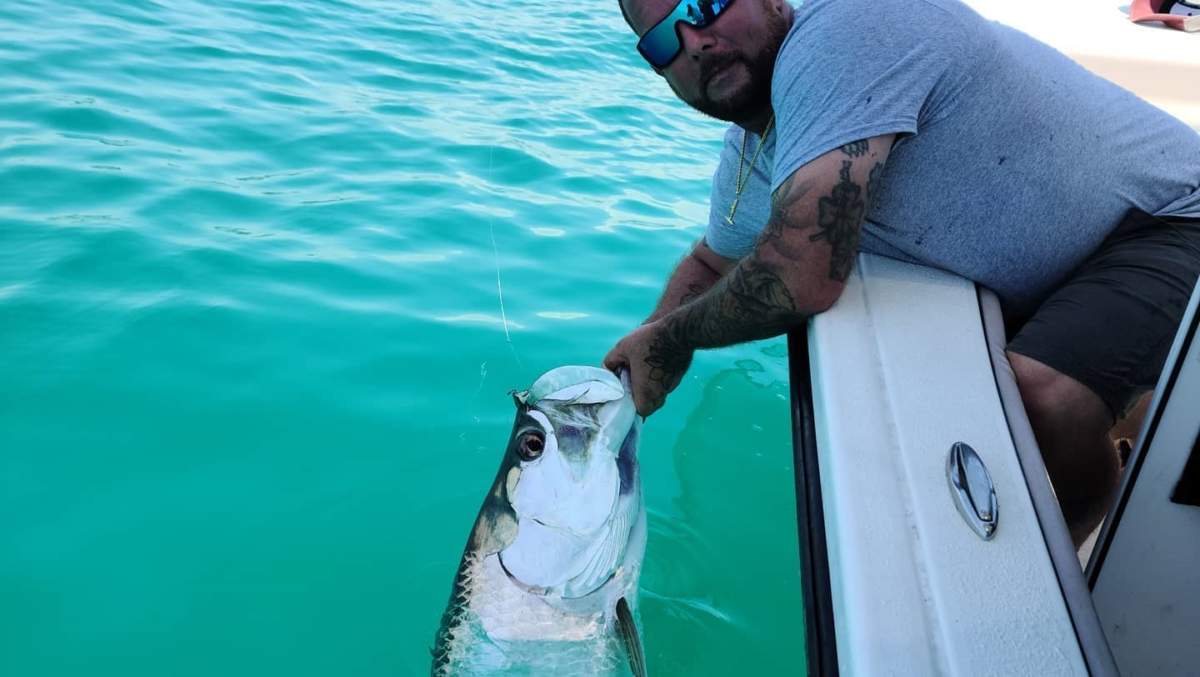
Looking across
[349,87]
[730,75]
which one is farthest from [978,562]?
[349,87]

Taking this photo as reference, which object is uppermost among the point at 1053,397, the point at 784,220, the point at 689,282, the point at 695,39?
the point at 695,39

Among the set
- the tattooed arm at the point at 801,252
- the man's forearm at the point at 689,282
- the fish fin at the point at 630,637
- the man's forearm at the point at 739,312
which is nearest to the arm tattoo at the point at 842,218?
the tattooed arm at the point at 801,252

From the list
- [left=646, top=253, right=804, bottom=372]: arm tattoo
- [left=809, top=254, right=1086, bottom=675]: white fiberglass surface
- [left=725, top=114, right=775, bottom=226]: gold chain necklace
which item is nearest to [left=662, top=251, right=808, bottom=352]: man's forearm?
[left=646, top=253, right=804, bottom=372]: arm tattoo

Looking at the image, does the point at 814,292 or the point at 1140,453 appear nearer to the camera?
the point at 1140,453

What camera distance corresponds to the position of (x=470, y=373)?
12.5 feet

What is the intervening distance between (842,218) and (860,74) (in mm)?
283

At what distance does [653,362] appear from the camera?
243 centimetres

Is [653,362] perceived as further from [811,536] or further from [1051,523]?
[1051,523]

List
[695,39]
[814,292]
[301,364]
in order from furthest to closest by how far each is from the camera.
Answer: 1. [301,364]
2. [695,39]
3. [814,292]

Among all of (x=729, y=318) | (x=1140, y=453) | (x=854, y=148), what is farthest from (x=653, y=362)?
(x=1140, y=453)

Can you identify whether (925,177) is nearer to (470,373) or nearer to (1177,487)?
(1177,487)

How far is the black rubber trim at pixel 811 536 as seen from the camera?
142 cm

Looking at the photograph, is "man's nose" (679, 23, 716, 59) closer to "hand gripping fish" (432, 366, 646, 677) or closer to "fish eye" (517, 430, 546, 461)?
"hand gripping fish" (432, 366, 646, 677)

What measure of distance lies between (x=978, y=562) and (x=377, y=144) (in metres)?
4.97
